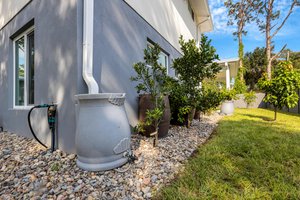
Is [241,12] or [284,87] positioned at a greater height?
[241,12]

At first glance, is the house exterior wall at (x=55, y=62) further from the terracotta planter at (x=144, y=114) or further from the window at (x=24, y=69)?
the terracotta planter at (x=144, y=114)

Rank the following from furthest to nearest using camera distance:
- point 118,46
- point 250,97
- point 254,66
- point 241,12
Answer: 1. point 254,66
2. point 241,12
3. point 250,97
4. point 118,46

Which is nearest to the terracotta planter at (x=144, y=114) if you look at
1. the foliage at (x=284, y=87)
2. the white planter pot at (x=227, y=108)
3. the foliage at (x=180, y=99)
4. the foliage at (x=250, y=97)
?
the foliage at (x=180, y=99)

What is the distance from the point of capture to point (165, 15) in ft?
18.7

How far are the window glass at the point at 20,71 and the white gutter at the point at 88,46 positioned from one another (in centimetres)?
242

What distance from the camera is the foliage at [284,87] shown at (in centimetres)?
552

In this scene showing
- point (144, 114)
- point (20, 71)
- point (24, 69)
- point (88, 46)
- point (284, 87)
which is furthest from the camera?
point (284, 87)

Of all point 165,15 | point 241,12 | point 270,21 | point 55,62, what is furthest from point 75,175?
point 241,12

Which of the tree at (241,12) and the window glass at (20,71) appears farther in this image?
the tree at (241,12)

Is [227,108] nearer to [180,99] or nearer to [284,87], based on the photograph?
[284,87]

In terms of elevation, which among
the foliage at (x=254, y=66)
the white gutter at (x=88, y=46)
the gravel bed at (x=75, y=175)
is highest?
the foliage at (x=254, y=66)

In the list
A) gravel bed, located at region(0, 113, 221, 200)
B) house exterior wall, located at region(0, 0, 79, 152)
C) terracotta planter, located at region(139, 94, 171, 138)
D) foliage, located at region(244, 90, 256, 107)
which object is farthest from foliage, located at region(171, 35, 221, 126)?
foliage, located at region(244, 90, 256, 107)

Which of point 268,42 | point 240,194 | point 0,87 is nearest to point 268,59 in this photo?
point 268,42

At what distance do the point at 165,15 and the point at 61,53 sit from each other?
404 centimetres
